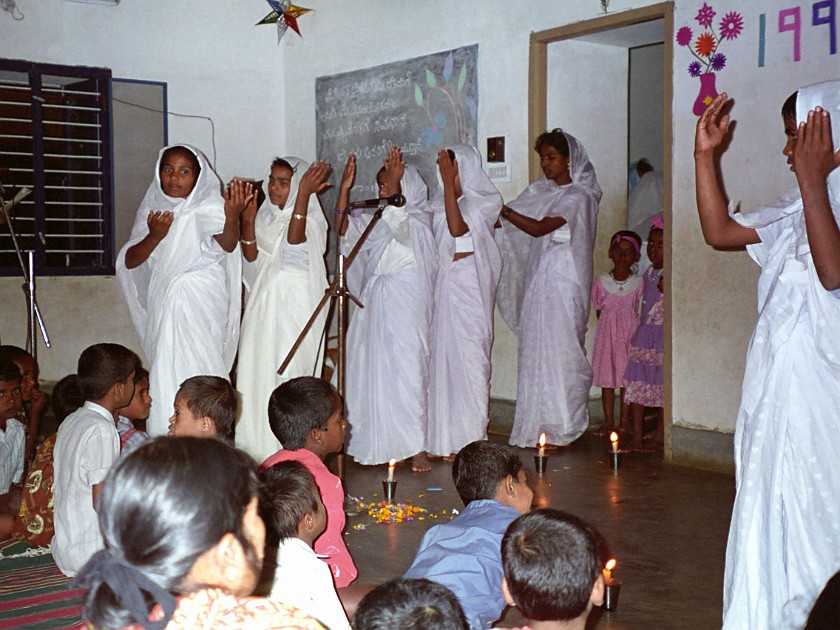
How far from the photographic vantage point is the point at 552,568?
1965mm

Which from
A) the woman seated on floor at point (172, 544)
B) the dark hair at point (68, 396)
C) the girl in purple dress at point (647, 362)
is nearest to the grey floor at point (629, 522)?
the girl in purple dress at point (647, 362)

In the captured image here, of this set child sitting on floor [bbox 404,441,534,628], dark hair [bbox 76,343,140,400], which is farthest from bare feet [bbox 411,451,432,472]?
child sitting on floor [bbox 404,441,534,628]

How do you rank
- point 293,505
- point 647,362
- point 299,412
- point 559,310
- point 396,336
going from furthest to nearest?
point 559,310 < point 647,362 < point 396,336 < point 299,412 < point 293,505

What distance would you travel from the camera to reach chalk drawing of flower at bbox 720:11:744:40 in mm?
5516

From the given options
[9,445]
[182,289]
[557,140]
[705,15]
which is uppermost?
[705,15]

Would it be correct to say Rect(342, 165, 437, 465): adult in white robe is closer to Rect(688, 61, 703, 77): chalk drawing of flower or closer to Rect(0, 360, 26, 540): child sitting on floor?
Rect(688, 61, 703, 77): chalk drawing of flower

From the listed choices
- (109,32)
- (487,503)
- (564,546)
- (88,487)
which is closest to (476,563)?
(487,503)

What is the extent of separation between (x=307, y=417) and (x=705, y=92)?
340cm

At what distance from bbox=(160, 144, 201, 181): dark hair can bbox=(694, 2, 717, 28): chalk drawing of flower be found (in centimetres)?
288

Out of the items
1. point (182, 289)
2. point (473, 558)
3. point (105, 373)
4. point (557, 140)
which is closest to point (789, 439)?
point (473, 558)

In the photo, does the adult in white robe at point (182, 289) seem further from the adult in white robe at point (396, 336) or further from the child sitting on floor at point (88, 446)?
the adult in white robe at point (396, 336)

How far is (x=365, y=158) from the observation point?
318 inches

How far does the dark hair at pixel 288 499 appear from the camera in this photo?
99.4 inches

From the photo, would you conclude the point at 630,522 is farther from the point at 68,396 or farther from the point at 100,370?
the point at 68,396
